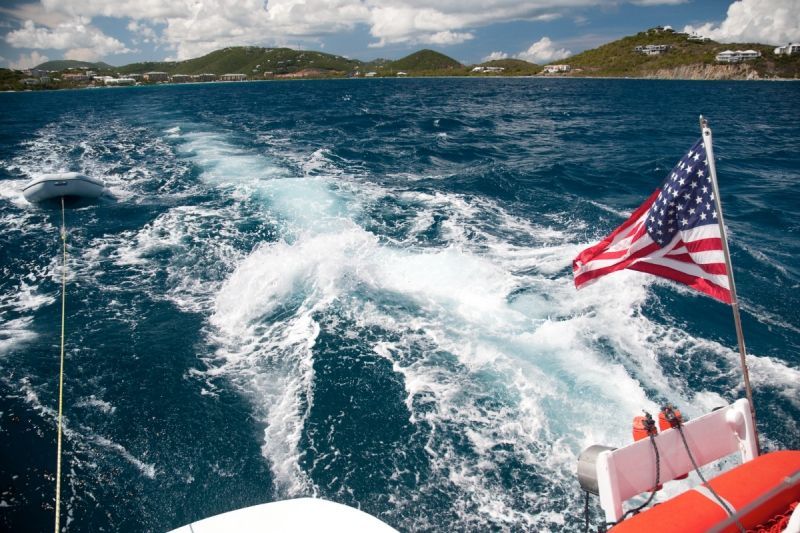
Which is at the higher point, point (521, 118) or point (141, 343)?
point (521, 118)

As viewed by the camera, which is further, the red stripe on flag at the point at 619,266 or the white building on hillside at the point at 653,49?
the white building on hillside at the point at 653,49

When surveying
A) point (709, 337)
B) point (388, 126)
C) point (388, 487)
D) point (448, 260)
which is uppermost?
point (388, 126)

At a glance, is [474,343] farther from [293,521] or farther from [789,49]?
[789,49]

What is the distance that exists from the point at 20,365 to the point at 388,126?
37.2 m

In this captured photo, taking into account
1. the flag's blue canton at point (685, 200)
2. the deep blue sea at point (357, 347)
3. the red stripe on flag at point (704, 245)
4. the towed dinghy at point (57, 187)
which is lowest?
the deep blue sea at point (357, 347)

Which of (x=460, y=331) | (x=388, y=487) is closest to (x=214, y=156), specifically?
(x=460, y=331)

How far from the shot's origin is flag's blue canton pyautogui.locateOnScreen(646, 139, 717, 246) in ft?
17.6

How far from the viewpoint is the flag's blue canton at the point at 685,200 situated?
17.6 ft

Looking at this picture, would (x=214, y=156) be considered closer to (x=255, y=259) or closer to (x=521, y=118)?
(x=255, y=259)

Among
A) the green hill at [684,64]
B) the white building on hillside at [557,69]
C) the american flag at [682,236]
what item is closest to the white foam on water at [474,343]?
the american flag at [682,236]

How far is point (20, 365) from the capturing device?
31.6ft

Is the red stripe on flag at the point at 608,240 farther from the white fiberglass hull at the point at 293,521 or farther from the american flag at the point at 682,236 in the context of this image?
the white fiberglass hull at the point at 293,521

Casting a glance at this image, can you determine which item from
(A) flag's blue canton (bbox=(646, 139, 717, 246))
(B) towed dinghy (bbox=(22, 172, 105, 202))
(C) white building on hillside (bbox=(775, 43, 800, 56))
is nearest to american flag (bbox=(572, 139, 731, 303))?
(A) flag's blue canton (bbox=(646, 139, 717, 246))

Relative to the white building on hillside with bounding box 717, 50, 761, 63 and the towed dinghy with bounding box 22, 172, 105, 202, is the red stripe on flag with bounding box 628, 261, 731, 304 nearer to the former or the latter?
the towed dinghy with bounding box 22, 172, 105, 202
